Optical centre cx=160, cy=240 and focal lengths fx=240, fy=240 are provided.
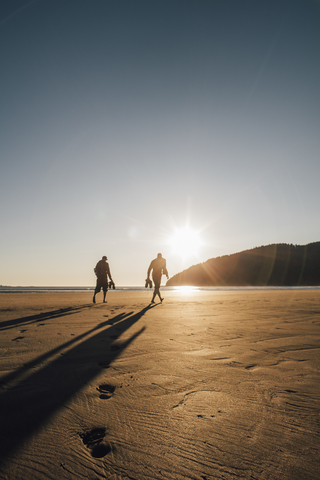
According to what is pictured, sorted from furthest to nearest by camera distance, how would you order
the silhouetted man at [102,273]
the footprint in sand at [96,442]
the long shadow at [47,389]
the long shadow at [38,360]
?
the silhouetted man at [102,273] < the long shadow at [38,360] < the long shadow at [47,389] < the footprint in sand at [96,442]

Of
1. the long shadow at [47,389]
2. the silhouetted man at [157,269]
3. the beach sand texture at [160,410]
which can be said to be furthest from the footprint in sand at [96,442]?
the silhouetted man at [157,269]

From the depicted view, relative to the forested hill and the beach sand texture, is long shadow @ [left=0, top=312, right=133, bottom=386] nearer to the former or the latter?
the beach sand texture

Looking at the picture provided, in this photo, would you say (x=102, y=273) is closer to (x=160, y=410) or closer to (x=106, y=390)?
(x=106, y=390)

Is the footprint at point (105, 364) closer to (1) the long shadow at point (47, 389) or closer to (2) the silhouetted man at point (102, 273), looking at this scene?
(1) the long shadow at point (47, 389)

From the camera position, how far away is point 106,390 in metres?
2.20

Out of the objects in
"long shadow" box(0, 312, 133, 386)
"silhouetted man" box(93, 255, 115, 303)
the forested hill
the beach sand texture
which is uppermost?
the forested hill

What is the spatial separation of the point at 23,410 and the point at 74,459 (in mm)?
739

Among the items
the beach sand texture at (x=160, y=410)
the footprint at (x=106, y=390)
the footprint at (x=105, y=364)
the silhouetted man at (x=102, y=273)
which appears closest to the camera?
the beach sand texture at (x=160, y=410)

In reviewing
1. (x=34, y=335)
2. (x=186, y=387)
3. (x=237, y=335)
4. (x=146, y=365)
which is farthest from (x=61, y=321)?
(x=186, y=387)

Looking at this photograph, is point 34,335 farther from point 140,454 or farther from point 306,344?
point 306,344

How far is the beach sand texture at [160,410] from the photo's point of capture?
131 cm

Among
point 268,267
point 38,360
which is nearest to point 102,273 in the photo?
point 38,360

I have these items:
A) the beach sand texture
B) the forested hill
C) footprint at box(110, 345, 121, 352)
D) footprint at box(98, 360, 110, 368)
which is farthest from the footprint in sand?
the forested hill

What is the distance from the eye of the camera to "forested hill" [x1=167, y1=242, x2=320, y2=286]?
75062 mm
